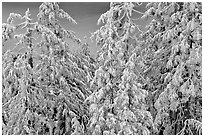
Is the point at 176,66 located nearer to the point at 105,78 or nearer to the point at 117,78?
the point at 117,78

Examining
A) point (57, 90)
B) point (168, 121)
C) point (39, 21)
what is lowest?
point (168, 121)

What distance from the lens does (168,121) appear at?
44.6 ft

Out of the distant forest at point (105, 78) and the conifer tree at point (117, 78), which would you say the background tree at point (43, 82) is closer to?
the distant forest at point (105, 78)

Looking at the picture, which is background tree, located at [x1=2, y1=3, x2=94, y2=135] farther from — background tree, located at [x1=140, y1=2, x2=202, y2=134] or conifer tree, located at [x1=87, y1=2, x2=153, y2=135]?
background tree, located at [x1=140, y1=2, x2=202, y2=134]

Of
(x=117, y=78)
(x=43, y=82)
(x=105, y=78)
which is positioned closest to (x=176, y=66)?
(x=117, y=78)

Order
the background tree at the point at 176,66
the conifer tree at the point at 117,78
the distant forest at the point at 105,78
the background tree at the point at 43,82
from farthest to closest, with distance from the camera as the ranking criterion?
the background tree at the point at 43,82 → the background tree at the point at 176,66 → the distant forest at the point at 105,78 → the conifer tree at the point at 117,78

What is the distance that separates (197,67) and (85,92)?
4889 millimetres

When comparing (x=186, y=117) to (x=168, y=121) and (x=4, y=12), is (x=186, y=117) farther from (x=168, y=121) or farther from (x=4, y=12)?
(x=4, y=12)

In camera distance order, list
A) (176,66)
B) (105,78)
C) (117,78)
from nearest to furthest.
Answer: (105,78) < (117,78) < (176,66)

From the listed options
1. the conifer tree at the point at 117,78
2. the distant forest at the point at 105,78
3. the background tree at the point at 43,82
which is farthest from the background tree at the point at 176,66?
the background tree at the point at 43,82

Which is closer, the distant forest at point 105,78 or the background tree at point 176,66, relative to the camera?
the distant forest at point 105,78

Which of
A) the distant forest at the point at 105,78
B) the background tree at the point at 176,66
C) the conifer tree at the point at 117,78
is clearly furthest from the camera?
the background tree at the point at 176,66

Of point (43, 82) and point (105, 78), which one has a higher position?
point (43, 82)

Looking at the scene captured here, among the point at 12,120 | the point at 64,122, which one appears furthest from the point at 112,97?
the point at 12,120
